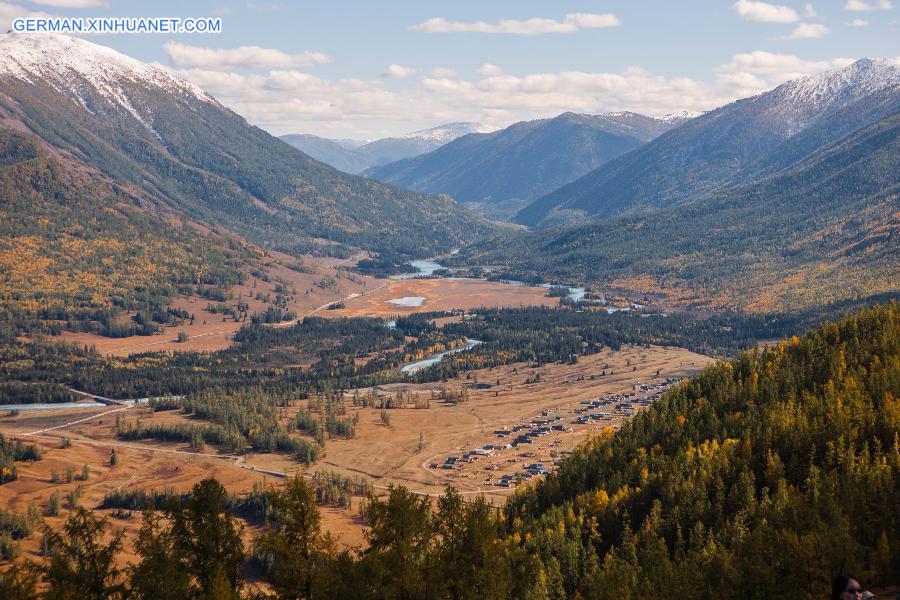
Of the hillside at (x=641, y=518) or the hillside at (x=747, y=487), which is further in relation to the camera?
the hillside at (x=747, y=487)

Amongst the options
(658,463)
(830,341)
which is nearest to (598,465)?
(658,463)

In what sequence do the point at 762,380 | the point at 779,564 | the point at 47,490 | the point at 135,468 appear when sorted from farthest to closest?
the point at 135,468 < the point at 47,490 < the point at 762,380 < the point at 779,564

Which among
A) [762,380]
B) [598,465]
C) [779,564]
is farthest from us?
[762,380]

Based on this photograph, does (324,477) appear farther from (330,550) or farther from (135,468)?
(330,550)

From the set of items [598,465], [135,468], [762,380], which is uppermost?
[762,380]

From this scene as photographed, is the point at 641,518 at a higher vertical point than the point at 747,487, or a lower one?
lower

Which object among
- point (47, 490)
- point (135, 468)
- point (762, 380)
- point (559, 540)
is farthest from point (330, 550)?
point (135, 468)

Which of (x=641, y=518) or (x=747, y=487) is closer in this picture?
(x=747, y=487)

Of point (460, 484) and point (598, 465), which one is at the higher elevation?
point (598, 465)

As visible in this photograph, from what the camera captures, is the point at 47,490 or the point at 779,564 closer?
the point at 779,564

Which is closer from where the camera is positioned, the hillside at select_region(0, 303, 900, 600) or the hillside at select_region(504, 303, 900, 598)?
the hillside at select_region(0, 303, 900, 600)
